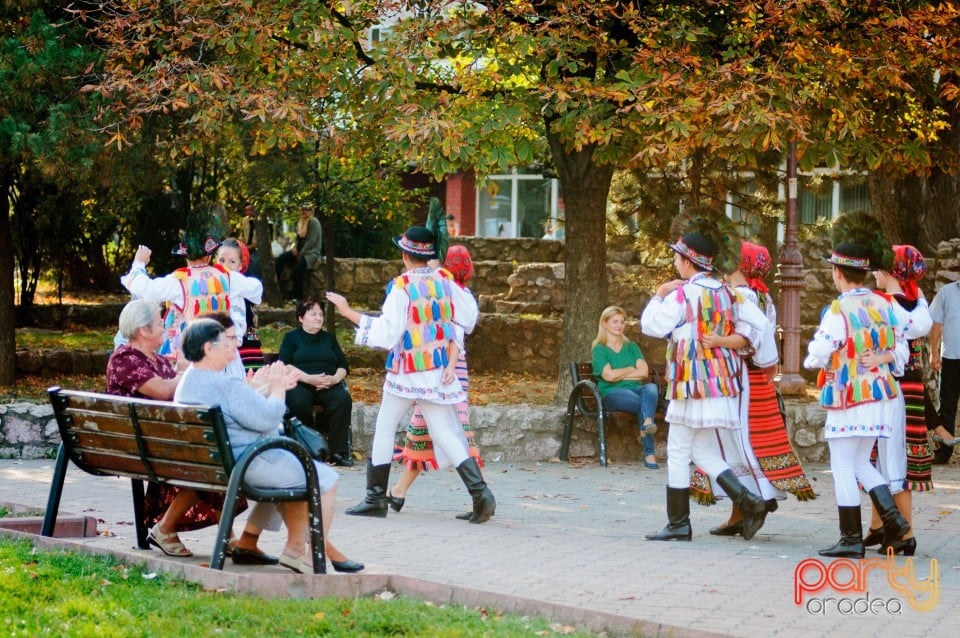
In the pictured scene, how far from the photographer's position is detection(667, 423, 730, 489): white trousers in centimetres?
870

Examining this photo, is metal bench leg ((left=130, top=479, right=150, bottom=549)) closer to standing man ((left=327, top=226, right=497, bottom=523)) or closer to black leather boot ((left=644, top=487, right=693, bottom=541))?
standing man ((left=327, top=226, right=497, bottom=523))

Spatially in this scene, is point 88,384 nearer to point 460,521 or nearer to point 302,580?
point 460,521

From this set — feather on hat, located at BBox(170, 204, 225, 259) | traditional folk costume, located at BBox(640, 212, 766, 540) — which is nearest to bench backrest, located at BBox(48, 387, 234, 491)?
traditional folk costume, located at BBox(640, 212, 766, 540)

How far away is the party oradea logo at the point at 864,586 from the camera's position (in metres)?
6.52

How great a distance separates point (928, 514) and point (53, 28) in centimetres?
882

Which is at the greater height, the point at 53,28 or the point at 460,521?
the point at 53,28

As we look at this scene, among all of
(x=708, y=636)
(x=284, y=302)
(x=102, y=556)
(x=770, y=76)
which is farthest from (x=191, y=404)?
(x=284, y=302)

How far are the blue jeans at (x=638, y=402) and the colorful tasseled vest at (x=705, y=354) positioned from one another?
4.03m

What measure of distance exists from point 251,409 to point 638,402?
6489 mm

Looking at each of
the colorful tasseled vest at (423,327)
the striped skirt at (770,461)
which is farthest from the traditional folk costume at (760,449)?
the colorful tasseled vest at (423,327)

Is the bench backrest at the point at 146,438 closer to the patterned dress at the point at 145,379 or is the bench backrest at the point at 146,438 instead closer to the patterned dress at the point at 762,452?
the patterned dress at the point at 145,379

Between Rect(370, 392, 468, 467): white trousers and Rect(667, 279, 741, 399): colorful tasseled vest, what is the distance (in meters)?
1.52

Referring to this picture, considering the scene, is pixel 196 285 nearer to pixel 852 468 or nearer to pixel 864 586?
pixel 852 468

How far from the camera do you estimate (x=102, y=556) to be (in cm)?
714
